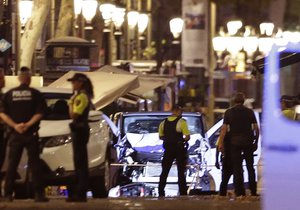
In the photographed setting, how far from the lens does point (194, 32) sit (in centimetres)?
4034

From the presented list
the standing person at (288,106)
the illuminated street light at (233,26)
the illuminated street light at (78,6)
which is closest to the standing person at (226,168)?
the standing person at (288,106)

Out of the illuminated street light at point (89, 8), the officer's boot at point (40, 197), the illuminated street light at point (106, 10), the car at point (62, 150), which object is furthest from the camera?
the illuminated street light at point (106, 10)

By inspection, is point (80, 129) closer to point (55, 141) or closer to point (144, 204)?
point (55, 141)

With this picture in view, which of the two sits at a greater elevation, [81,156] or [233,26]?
[233,26]

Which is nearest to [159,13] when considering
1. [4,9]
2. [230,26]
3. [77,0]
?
[230,26]

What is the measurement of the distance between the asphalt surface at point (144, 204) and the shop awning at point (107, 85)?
21.8 feet

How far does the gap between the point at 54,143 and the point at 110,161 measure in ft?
6.79

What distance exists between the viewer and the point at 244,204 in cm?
1515

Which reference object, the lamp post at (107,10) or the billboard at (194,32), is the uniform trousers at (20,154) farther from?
the billboard at (194,32)

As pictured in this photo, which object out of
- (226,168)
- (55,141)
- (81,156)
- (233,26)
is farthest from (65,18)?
(233,26)

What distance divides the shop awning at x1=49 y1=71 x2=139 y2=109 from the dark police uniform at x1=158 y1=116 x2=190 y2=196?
364 centimetres

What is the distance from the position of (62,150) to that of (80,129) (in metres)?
0.81

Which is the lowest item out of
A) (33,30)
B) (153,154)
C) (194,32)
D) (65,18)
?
(153,154)

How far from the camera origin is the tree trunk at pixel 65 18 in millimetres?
28578
